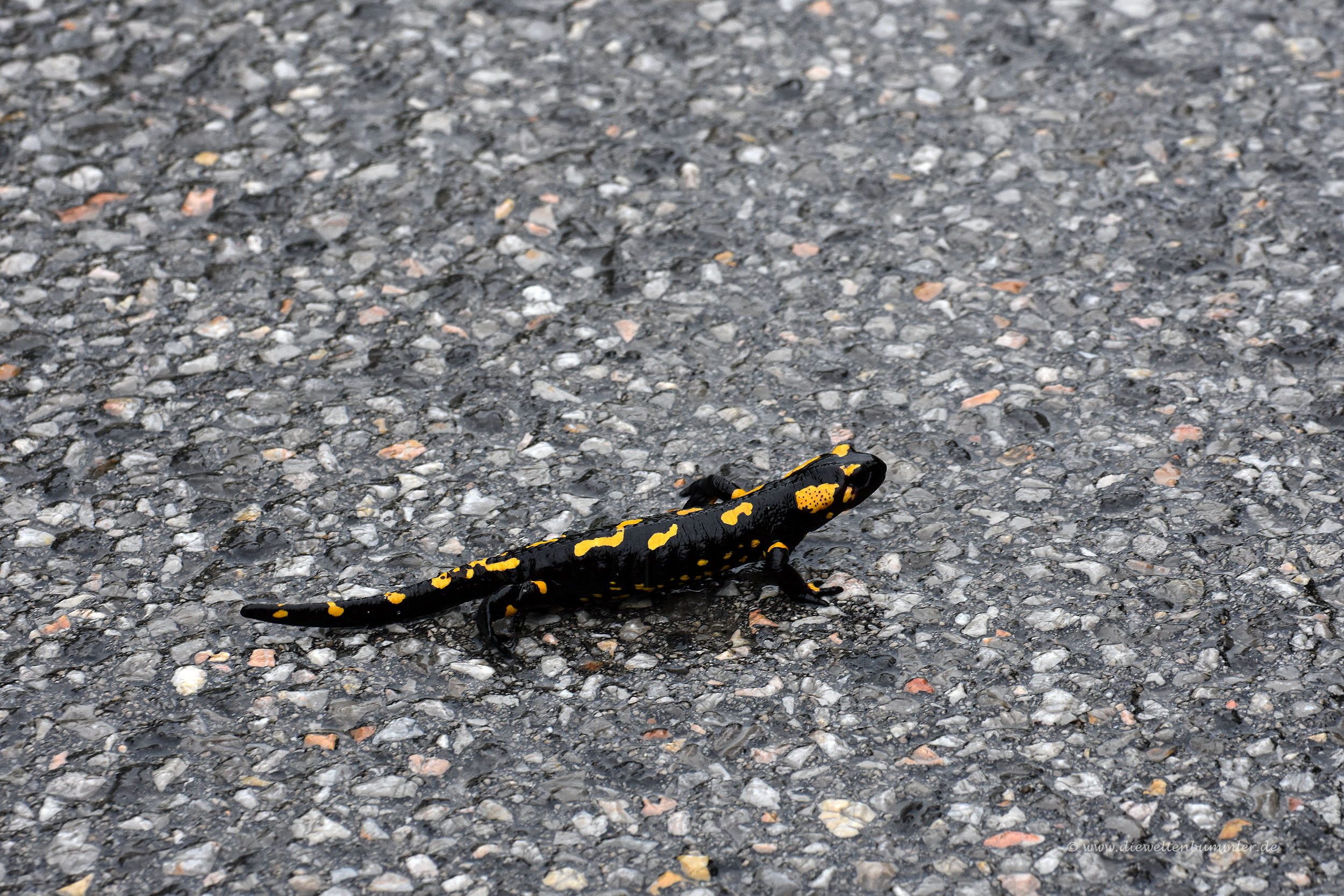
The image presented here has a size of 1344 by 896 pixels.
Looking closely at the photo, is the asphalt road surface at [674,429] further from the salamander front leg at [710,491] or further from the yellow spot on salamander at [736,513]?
the yellow spot on salamander at [736,513]

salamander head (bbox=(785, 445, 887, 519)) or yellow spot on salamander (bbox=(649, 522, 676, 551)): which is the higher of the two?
salamander head (bbox=(785, 445, 887, 519))

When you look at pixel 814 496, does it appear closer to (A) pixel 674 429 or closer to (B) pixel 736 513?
(B) pixel 736 513

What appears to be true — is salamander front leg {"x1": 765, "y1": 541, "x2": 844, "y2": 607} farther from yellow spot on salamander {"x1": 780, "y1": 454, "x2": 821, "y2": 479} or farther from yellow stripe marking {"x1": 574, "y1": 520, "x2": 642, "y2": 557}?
yellow stripe marking {"x1": 574, "y1": 520, "x2": 642, "y2": 557}

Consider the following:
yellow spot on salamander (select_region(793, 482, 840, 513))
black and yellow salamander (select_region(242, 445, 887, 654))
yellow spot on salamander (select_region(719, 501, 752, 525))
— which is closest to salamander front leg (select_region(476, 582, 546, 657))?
black and yellow salamander (select_region(242, 445, 887, 654))

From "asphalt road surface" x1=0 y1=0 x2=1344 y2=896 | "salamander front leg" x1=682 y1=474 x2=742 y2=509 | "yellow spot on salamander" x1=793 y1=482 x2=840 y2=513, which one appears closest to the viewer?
"asphalt road surface" x1=0 y1=0 x2=1344 y2=896

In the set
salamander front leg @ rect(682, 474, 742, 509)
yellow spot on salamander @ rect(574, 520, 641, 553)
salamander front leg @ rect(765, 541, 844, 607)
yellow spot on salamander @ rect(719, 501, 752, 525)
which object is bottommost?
salamander front leg @ rect(765, 541, 844, 607)

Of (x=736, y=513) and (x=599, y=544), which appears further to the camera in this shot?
(x=736, y=513)

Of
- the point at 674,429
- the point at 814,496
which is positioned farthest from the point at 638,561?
the point at 674,429

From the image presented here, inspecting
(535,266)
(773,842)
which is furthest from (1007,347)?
(773,842)
